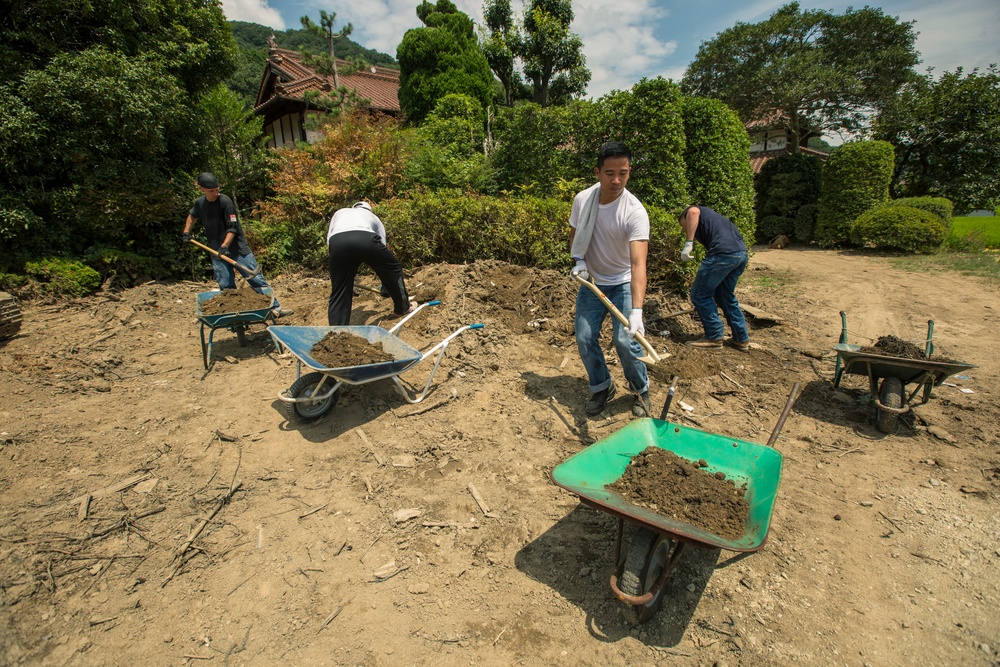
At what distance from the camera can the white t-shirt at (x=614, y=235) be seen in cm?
331

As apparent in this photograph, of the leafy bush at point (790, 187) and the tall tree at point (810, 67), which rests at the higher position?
the tall tree at point (810, 67)

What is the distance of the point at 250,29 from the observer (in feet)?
202

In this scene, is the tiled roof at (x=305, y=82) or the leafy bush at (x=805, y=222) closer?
the leafy bush at (x=805, y=222)

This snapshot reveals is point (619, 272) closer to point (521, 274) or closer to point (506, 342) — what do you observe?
point (506, 342)

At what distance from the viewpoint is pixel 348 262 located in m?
4.67

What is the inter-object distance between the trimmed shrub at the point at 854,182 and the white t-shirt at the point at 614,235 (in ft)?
37.2

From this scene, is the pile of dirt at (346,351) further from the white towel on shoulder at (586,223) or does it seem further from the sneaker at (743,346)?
the sneaker at (743,346)

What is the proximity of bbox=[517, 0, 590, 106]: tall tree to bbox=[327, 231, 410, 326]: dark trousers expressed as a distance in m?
16.8

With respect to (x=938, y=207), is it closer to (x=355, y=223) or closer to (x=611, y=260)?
(x=611, y=260)

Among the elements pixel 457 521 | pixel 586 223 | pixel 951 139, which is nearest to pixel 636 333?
pixel 586 223

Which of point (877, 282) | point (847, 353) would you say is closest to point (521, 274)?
point (847, 353)

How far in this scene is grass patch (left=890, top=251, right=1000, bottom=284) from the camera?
26.7ft

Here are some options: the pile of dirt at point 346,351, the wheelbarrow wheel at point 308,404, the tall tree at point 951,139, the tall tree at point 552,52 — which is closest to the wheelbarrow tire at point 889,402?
the pile of dirt at point 346,351

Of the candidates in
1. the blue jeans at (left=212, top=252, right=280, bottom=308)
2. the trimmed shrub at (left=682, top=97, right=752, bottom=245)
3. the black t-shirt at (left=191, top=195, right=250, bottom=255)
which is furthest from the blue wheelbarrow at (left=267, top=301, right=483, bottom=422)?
the trimmed shrub at (left=682, top=97, right=752, bottom=245)
